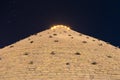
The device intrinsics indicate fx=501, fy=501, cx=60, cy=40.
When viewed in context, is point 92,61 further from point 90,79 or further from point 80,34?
point 80,34

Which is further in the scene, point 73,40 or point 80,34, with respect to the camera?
point 80,34

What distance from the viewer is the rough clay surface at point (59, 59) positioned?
170ft

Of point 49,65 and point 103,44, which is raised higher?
point 103,44

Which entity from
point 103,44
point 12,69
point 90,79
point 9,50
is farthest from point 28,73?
point 103,44

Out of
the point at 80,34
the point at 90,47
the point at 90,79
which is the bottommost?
the point at 90,79

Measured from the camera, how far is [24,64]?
54.7 meters

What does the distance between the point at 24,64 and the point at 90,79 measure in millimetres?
8189

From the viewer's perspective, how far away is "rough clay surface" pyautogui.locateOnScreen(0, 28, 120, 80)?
51719 millimetres

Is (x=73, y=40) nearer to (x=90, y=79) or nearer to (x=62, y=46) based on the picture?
(x=62, y=46)

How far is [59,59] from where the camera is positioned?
5528cm

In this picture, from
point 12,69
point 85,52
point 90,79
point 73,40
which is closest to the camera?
point 90,79

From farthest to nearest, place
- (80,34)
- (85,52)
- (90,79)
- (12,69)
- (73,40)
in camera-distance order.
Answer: (80,34) → (73,40) → (85,52) → (12,69) → (90,79)

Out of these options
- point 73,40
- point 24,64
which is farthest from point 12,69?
point 73,40

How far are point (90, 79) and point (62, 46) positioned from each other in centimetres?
987
